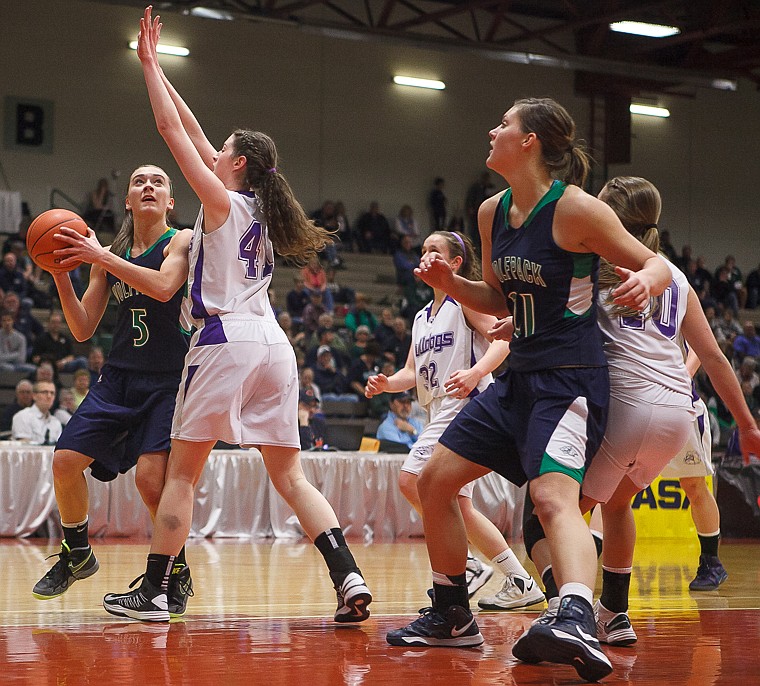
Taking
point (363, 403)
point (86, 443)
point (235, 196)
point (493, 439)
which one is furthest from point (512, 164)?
point (363, 403)

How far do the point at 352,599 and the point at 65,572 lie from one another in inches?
47.9

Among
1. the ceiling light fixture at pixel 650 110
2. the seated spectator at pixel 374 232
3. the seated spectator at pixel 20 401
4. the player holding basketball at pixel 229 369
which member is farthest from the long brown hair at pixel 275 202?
the ceiling light fixture at pixel 650 110

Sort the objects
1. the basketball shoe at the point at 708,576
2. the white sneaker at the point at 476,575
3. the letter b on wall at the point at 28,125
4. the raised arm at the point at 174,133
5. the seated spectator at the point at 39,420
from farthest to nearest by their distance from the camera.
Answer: the letter b on wall at the point at 28,125 → the seated spectator at the point at 39,420 → the basketball shoe at the point at 708,576 → the white sneaker at the point at 476,575 → the raised arm at the point at 174,133

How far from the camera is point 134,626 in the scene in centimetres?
402

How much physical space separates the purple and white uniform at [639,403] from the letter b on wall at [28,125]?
55.3ft

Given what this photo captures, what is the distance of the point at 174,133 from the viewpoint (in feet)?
13.1

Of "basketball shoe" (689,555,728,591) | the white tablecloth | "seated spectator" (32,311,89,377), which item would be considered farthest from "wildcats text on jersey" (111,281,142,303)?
"seated spectator" (32,311,89,377)

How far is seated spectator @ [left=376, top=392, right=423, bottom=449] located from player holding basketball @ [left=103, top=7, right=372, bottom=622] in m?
7.08

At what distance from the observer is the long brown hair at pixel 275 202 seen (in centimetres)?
431

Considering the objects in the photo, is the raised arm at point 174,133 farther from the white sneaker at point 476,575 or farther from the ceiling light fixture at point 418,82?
the ceiling light fixture at point 418,82

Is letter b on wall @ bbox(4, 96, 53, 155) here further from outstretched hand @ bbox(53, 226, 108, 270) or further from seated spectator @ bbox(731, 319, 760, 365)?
outstretched hand @ bbox(53, 226, 108, 270)

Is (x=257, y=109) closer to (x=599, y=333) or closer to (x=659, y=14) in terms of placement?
(x=659, y=14)

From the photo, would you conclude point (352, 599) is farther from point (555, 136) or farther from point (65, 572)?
point (555, 136)

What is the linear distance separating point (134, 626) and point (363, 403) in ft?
33.0
